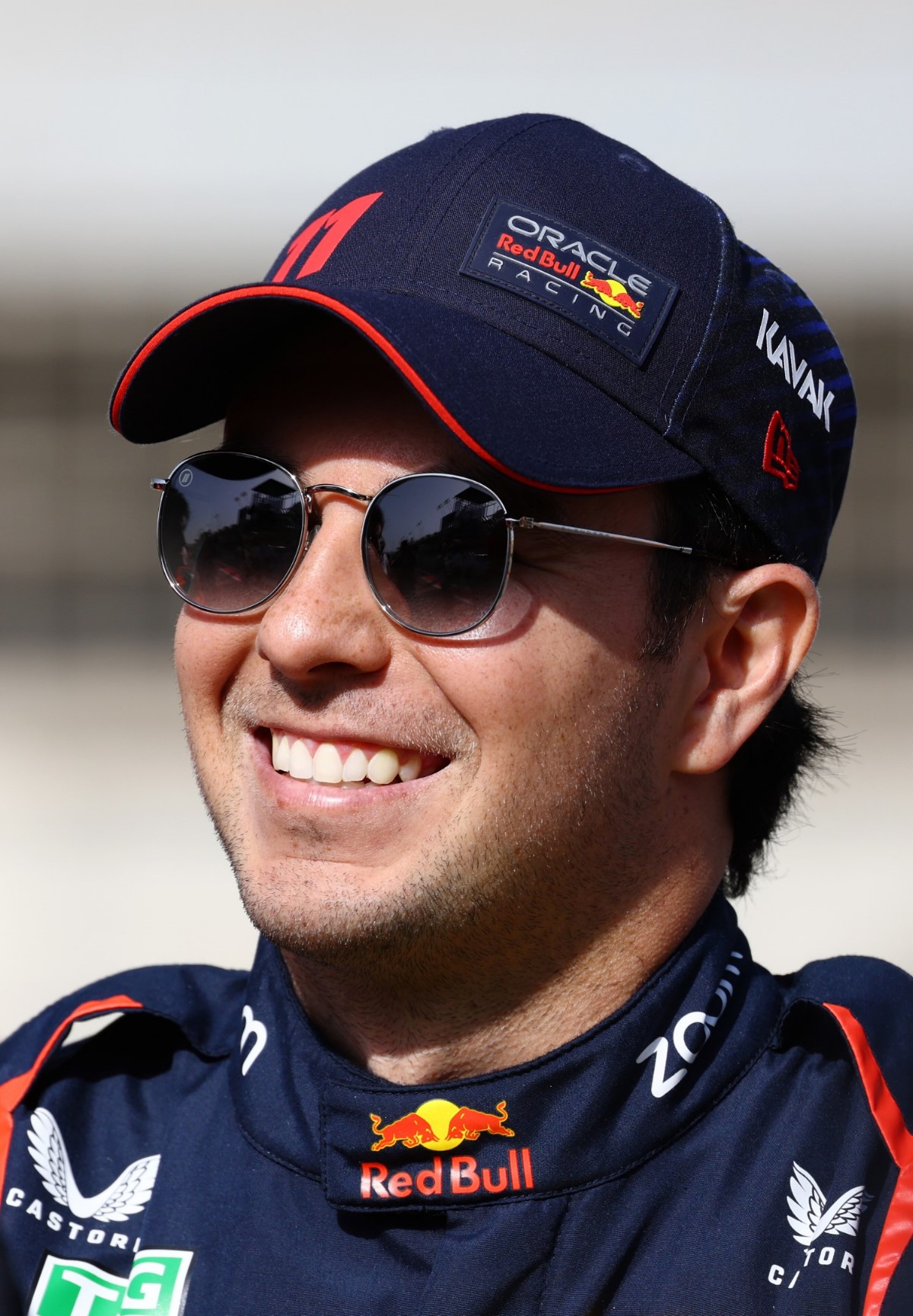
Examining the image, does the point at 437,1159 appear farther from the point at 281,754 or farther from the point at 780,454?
the point at 780,454

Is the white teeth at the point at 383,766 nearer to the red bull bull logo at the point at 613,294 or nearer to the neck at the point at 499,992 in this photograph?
the neck at the point at 499,992

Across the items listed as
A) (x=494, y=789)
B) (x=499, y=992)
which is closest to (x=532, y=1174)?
(x=499, y=992)

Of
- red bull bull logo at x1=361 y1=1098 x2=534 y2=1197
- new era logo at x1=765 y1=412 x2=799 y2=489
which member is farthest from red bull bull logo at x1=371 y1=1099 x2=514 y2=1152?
new era logo at x1=765 y1=412 x2=799 y2=489

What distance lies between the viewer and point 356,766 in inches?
72.7

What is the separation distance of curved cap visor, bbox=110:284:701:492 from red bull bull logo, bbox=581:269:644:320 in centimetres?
11

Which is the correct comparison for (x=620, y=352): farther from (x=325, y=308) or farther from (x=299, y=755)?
(x=299, y=755)

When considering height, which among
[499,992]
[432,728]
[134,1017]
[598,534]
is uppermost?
[598,534]

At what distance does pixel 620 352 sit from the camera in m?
1.87

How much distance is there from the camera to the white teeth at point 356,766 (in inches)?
72.7

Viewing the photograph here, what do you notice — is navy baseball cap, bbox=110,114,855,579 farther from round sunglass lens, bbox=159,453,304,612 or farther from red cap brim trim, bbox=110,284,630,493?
round sunglass lens, bbox=159,453,304,612

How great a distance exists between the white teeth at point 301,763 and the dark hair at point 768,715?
461mm

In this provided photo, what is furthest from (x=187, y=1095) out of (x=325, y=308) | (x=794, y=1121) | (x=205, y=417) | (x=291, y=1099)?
(x=325, y=308)

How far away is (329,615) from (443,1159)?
26.6 inches

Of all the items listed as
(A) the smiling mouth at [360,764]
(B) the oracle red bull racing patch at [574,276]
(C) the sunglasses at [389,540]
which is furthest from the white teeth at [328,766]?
(B) the oracle red bull racing patch at [574,276]
